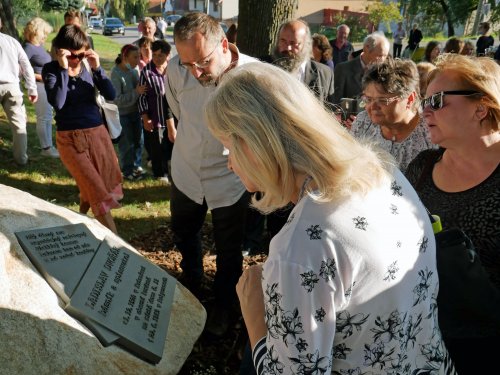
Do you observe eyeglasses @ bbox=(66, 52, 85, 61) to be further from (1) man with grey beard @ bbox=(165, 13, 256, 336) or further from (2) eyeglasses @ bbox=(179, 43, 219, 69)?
(2) eyeglasses @ bbox=(179, 43, 219, 69)

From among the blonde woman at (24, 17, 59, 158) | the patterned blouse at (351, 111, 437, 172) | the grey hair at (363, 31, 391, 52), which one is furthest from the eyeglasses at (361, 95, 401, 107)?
the blonde woman at (24, 17, 59, 158)

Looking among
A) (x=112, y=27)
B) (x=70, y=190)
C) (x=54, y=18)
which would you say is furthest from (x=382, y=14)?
(x=70, y=190)

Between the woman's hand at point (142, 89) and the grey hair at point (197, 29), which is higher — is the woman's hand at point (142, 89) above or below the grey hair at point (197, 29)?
below

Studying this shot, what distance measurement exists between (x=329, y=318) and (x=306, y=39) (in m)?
3.61

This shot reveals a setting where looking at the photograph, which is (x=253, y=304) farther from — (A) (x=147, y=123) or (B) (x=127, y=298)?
(A) (x=147, y=123)

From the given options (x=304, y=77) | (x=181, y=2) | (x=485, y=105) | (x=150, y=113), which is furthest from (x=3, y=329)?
(x=181, y=2)

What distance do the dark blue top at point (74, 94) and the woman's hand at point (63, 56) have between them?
0.14ft

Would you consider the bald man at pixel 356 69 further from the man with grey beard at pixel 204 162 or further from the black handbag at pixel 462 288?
the black handbag at pixel 462 288

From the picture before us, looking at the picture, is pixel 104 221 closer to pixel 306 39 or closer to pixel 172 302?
pixel 172 302

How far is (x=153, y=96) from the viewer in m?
5.61

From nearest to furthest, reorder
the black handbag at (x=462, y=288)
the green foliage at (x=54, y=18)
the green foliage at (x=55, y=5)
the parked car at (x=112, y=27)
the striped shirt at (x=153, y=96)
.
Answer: the black handbag at (x=462, y=288), the striped shirt at (x=153, y=96), the green foliage at (x=54, y=18), the green foliage at (x=55, y=5), the parked car at (x=112, y=27)

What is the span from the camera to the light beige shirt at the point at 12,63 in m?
5.77

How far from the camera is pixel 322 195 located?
1.23 m

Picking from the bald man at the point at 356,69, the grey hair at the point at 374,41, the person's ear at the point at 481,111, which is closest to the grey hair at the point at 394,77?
the person's ear at the point at 481,111
